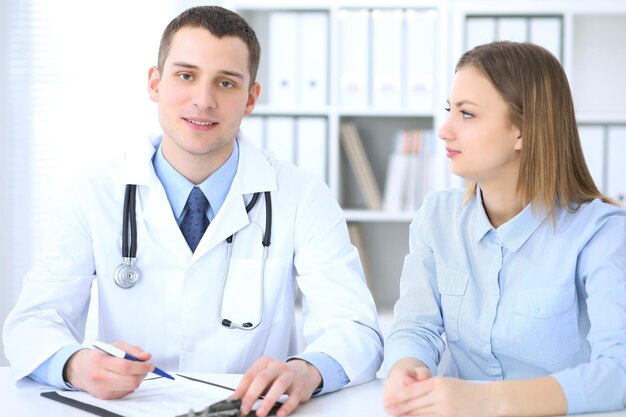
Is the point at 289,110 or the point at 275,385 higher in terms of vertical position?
the point at 289,110

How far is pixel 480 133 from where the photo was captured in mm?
1482

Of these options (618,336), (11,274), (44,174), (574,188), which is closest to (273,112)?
(44,174)

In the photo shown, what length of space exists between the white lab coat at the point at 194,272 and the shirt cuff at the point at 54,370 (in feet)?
0.68

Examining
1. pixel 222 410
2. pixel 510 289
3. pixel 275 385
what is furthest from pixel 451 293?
pixel 222 410

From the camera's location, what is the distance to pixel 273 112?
9.64 feet

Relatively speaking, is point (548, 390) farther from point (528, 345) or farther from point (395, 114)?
point (395, 114)

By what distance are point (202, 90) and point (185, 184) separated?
0.21 m

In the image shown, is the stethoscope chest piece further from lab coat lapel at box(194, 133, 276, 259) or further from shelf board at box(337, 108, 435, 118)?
shelf board at box(337, 108, 435, 118)

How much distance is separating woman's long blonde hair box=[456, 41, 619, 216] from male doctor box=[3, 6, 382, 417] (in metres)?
0.40

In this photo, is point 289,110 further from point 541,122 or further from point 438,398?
point 438,398

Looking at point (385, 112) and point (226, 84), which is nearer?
point (226, 84)

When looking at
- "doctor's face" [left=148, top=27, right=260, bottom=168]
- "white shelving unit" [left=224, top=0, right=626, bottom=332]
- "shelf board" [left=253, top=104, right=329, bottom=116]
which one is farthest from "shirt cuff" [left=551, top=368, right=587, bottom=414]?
"shelf board" [left=253, top=104, right=329, bottom=116]

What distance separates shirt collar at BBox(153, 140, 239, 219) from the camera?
1.68 metres

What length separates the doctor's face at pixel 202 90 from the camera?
1.62 meters
